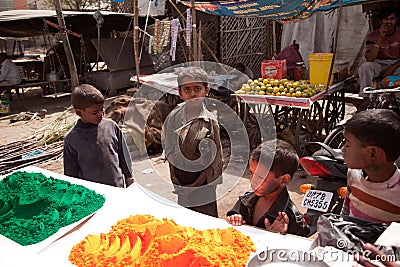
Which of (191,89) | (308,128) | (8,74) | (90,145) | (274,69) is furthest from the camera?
(8,74)

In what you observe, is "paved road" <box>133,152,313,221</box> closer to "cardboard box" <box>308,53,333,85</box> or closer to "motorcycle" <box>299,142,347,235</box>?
"motorcycle" <box>299,142,347,235</box>

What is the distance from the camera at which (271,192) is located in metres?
1.53

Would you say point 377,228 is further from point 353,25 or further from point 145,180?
point 353,25

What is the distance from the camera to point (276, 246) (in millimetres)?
1175

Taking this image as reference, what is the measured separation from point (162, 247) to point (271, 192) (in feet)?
2.05

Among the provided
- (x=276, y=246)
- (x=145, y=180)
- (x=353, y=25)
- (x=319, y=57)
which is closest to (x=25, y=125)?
(x=145, y=180)

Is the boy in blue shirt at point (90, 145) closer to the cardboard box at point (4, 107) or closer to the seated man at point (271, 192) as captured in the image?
the seated man at point (271, 192)

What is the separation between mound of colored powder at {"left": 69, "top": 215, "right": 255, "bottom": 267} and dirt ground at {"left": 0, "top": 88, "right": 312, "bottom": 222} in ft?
5.94

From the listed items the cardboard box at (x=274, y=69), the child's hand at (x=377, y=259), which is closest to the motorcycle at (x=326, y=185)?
the child's hand at (x=377, y=259)

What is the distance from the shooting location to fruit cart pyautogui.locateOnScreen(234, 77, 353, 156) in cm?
367

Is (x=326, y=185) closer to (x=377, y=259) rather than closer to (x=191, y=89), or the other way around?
(x=191, y=89)

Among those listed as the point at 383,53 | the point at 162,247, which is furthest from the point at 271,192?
the point at 383,53

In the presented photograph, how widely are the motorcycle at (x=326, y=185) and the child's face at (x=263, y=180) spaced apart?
61 centimetres

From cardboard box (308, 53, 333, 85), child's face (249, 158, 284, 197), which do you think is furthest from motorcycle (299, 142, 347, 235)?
cardboard box (308, 53, 333, 85)
